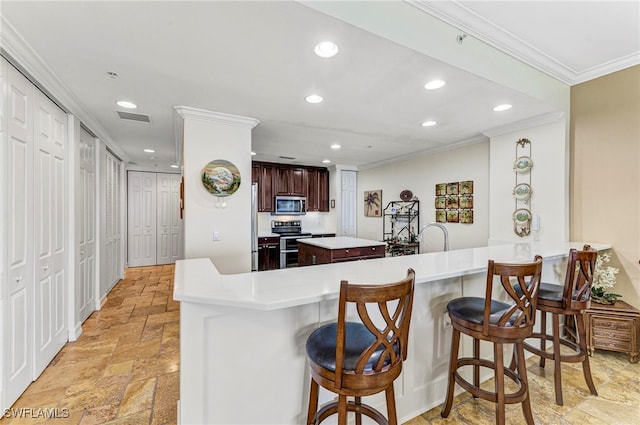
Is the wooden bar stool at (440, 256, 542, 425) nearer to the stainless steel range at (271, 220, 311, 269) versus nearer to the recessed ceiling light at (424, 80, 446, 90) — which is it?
the recessed ceiling light at (424, 80, 446, 90)

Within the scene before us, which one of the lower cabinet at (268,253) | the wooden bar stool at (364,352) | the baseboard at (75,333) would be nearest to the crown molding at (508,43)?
the wooden bar stool at (364,352)

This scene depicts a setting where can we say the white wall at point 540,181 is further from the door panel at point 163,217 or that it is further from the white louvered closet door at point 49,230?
the door panel at point 163,217

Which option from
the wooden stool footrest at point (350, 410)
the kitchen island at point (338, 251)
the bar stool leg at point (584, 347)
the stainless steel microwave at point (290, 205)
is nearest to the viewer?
the wooden stool footrest at point (350, 410)

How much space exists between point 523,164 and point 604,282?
1.44 meters

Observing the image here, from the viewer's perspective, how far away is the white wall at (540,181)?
3.11 meters

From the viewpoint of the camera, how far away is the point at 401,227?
5.51m

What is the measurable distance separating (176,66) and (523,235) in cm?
401

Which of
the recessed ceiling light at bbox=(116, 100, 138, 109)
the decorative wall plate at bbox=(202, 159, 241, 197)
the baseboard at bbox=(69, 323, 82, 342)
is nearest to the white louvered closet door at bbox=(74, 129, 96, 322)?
the baseboard at bbox=(69, 323, 82, 342)

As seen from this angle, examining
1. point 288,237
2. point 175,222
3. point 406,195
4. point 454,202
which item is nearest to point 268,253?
point 288,237

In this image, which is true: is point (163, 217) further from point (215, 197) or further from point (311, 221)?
point (215, 197)

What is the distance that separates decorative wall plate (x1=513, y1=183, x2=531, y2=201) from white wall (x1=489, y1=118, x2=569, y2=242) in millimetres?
48

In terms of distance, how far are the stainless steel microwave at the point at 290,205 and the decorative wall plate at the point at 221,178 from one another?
3236mm

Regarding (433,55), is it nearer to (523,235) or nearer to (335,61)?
(335,61)

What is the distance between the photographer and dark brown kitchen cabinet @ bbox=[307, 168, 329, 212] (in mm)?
6750
